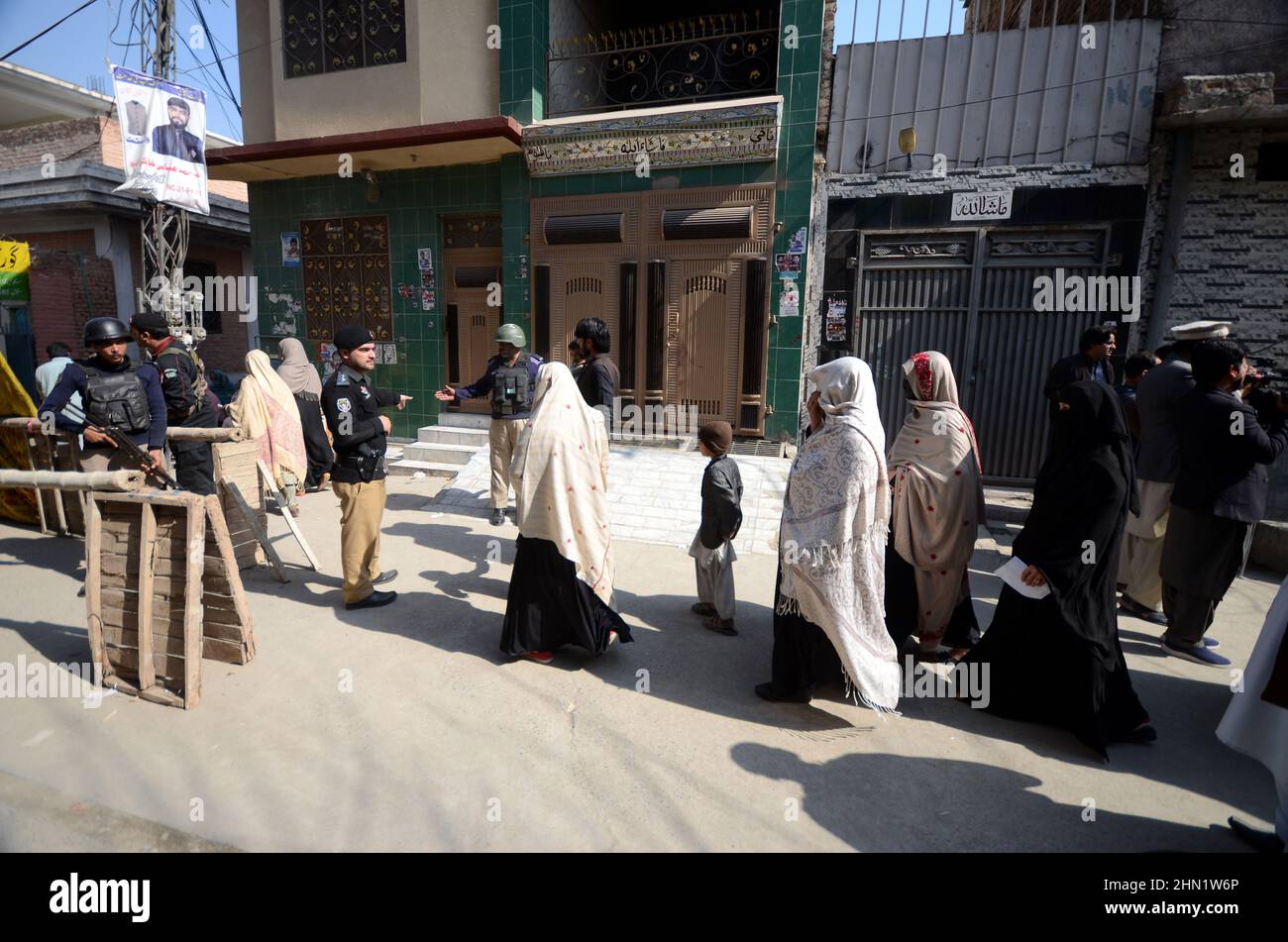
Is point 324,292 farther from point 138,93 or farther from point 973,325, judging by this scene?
point 973,325

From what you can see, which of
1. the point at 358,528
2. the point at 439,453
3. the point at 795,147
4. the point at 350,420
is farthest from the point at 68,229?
the point at 795,147

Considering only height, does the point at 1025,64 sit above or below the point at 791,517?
above

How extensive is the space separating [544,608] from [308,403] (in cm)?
581

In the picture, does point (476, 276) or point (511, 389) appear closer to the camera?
point (511, 389)

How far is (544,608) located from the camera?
3.57 metres

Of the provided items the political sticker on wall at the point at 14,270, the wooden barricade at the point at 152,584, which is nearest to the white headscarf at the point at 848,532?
the wooden barricade at the point at 152,584

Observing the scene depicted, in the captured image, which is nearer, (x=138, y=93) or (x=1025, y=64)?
(x=1025, y=64)

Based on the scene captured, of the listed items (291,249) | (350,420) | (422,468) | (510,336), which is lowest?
(422,468)

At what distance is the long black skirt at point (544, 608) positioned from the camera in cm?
351

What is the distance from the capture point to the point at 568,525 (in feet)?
11.2

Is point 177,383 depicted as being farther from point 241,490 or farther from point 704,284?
point 704,284

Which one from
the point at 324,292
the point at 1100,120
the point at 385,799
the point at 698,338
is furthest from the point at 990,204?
Answer: the point at 324,292

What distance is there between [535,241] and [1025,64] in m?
5.96

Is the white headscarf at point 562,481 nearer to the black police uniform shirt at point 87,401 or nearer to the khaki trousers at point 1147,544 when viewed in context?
the black police uniform shirt at point 87,401
